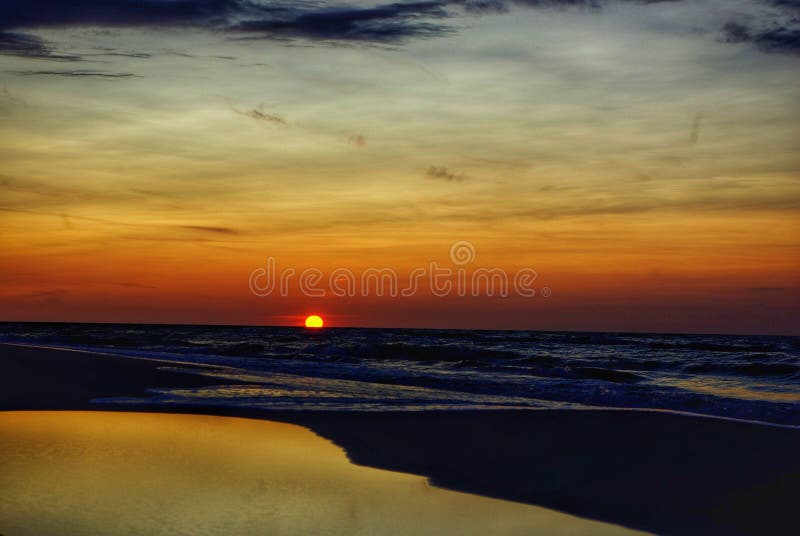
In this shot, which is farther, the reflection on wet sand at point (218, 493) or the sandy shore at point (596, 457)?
the sandy shore at point (596, 457)

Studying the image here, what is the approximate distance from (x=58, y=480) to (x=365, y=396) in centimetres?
1004

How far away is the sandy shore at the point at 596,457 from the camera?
7488 mm

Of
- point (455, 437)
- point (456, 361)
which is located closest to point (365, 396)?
point (455, 437)

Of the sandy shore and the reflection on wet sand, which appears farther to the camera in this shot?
the sandy shore

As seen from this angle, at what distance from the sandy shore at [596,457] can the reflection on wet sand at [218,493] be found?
1.99 ft

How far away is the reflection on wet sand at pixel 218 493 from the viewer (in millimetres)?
6129

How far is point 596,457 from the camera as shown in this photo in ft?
32.2

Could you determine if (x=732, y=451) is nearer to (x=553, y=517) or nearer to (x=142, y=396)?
(x=553, y=517)

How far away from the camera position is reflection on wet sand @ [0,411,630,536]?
6129mm

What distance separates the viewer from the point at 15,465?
8016 millimetres

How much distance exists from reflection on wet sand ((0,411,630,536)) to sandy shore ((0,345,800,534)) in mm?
606

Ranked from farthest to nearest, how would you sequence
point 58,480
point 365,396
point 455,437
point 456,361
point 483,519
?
point 456,361, point 365,396, point 455,437, point 58,480, point 483,519

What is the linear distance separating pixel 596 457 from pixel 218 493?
4947 mm

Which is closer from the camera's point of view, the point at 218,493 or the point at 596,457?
the point at 218,493
